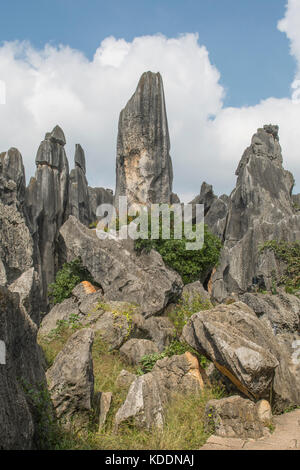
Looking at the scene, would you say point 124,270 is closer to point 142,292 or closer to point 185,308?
point 142,292

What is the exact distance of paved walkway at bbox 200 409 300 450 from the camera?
4.44m

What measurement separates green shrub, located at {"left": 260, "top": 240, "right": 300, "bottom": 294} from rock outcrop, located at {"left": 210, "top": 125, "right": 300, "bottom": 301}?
314 mm

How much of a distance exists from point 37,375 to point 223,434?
235 centimetres

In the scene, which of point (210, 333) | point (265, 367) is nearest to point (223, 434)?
point (265, 367)

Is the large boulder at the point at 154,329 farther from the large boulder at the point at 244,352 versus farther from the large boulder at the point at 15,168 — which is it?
the large boulder at the point at 15,168

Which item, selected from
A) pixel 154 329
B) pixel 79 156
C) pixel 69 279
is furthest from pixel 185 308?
pixel 79 156

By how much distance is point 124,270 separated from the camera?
1318 cm

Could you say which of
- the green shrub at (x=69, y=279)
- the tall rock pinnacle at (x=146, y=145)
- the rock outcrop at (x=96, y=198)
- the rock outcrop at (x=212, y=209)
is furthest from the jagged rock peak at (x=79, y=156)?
the green shrub at (x=69, y=279)

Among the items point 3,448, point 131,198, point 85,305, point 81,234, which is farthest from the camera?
point 131,198

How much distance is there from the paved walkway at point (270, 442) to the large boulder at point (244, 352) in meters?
0.50

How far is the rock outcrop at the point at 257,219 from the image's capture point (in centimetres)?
1883

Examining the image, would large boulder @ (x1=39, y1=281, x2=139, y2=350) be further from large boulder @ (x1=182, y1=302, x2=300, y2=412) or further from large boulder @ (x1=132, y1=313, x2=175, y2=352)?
large boulder @ (x1=182, y1=302, x2=300, y2=412)
